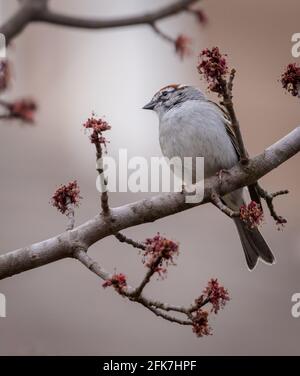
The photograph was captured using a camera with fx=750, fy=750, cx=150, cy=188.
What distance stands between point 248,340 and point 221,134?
201 cm

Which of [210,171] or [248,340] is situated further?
[248,340]

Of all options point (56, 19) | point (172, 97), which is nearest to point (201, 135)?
point (172, 97)

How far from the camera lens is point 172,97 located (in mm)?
3908

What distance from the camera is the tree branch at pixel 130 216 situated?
92.7 inches

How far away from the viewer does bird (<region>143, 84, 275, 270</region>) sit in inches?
136

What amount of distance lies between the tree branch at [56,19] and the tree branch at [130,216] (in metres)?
1.04

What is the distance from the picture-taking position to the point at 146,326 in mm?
5289

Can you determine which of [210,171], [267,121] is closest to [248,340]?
[210,171]

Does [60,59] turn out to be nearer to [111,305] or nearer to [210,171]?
[111,305]
